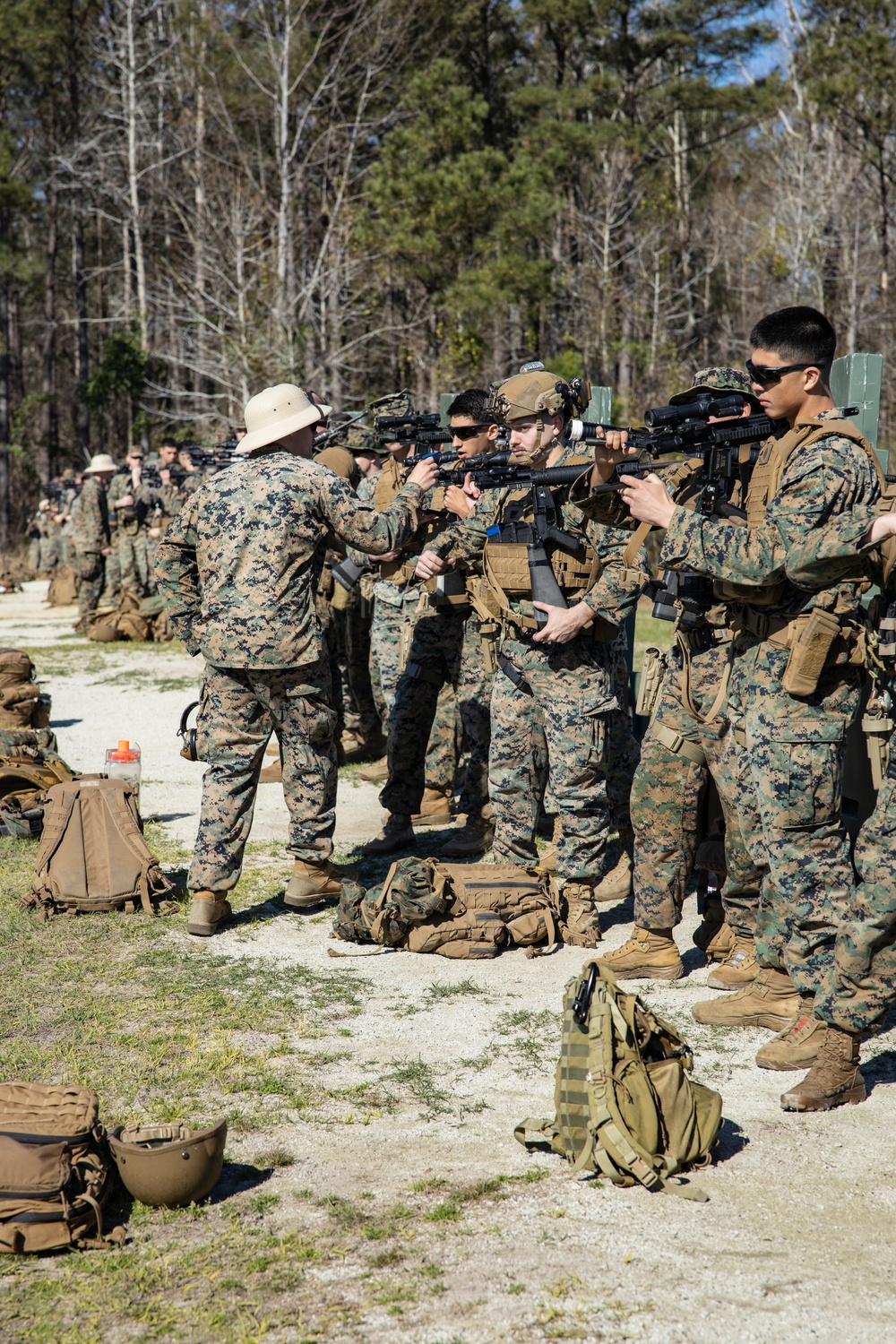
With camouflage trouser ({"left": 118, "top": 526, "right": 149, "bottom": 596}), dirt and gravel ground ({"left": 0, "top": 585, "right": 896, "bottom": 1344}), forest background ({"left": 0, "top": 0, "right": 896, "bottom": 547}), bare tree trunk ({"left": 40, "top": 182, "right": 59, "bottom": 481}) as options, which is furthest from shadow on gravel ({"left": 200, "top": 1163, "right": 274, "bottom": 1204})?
bare tree trunk ({"left": 40, "top": 182, "right": 59, "bottom": 481})

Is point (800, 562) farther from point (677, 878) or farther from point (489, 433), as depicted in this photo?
point (489, 433)

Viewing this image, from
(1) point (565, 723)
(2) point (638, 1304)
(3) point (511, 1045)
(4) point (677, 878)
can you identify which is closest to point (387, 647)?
(1) point (565, 723)

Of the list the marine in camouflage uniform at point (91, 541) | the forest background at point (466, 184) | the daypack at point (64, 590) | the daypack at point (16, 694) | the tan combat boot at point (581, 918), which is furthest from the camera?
the forest background at point (466, 184)

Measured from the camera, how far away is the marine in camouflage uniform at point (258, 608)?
5660 millimetres

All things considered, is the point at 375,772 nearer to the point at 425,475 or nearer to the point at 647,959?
the point at 425,475

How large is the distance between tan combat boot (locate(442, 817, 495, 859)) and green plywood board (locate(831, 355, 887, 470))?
2.91 metres

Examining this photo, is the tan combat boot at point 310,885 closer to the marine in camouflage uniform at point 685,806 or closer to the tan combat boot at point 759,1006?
the marine in camouflage uniform at point 685,806

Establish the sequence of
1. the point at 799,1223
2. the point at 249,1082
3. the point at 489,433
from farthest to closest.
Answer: the point at 489,433
the point at 249,1082
the point at 799,1223

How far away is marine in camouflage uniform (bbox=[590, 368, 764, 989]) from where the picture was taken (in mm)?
4977

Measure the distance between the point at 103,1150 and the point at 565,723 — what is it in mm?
2828

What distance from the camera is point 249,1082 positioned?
425 centimetres

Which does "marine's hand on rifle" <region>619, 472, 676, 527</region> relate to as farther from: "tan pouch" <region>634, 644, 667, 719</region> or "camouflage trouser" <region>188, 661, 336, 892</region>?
"camouflage trouser" <region>188, 661, 336, 892</region>

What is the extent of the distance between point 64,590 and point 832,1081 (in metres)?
18.7

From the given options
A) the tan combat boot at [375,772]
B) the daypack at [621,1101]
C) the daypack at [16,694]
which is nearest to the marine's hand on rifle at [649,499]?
the daypack at [621,1101]
